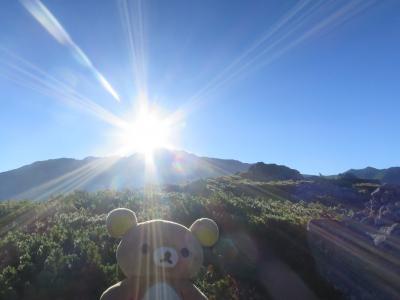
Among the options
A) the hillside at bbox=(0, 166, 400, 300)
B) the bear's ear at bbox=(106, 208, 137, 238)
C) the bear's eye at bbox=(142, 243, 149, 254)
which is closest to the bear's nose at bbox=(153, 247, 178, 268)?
the bear's eye at bbox=(142, 243, 149, 254)

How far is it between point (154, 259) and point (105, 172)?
163 meters

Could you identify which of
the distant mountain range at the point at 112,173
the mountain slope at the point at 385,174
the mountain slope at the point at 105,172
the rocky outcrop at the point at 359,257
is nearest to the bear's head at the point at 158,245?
the rocky outcrop at the point at 359,257

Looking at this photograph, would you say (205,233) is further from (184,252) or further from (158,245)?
(158,245)

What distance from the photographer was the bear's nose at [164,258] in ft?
16.1

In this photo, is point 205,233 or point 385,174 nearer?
point 205,233

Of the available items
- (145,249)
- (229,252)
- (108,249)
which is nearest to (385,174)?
(229,252)

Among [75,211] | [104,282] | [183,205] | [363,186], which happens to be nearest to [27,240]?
[104,282]

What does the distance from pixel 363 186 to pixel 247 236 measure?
128 ft

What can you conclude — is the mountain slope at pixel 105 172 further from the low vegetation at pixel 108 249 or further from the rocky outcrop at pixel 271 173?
the low vegetation at pixel 108 249

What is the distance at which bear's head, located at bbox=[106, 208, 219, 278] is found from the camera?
197 inches

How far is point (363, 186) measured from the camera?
46844 millimetres

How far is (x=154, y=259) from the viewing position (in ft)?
16.2

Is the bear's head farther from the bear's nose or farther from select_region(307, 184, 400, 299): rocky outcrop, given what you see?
select_region(307, 184, 400, 299): rocky outcrop

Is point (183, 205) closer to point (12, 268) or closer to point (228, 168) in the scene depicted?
point (12, 268)
